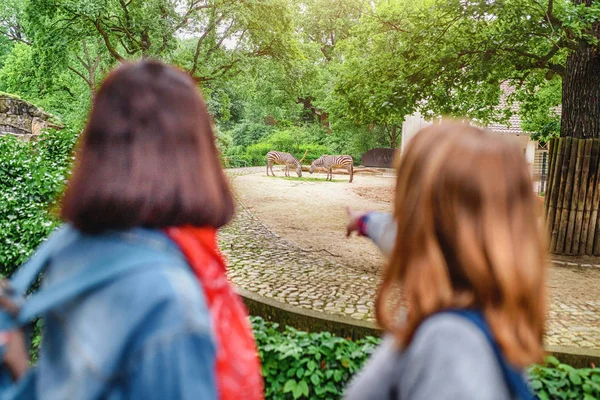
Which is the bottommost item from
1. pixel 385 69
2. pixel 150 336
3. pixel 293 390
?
pixel 293 390

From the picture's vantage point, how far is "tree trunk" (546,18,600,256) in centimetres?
830

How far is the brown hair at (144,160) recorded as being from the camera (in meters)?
1.04

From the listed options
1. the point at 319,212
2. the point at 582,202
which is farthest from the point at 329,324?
the point at 319,212

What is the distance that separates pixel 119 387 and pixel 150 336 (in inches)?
5.2

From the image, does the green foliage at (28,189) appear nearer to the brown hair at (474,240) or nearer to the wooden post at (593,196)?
the brown hair at (474,240)

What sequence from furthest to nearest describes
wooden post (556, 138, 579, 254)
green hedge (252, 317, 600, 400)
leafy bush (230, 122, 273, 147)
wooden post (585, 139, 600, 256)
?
leafy bush (230, 122, 273, 147) < wooden post (556, 138, 579, 254) < wooden post (585, 139, 600, 256) < green hedge (252, 317, 600, 400)

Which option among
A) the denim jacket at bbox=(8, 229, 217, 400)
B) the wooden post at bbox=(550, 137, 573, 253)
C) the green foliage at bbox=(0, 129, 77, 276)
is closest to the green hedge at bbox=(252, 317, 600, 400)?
the denim jacket at bbox=(8, 229, 217, 400)

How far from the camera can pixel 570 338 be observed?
4.91 metres

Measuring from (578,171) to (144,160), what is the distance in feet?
29.2

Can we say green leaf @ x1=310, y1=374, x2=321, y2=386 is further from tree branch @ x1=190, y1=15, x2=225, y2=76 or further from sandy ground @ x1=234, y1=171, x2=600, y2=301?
tree branch @ x1=190, y1=15, x2=225, y2=76

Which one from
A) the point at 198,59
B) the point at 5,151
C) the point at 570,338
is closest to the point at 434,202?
the point at 570,338

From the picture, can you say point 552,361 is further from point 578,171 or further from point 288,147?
point 288,147

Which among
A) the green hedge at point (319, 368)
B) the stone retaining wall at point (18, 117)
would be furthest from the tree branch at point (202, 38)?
the green hedge at point (319, 368)

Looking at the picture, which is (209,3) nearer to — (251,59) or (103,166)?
(251,59)
